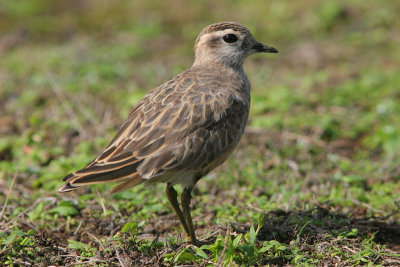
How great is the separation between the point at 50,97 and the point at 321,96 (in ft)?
Answer: 15.2

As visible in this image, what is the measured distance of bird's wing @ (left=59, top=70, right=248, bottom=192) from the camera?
4.85 m

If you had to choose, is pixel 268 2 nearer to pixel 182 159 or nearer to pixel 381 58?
pixel 381 58

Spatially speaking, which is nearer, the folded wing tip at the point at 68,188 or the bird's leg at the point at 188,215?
the folded wing tip at the point at 68,188

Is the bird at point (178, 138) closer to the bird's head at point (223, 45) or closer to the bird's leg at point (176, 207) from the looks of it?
the bird's leg at point (176, 207)

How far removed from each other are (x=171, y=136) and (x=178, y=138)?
7 centimetres

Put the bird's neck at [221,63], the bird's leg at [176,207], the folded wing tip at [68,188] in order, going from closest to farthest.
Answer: the folded wing tip at [68,188] → the bird's leg at [176,207] → the bird's neck at [221,63]

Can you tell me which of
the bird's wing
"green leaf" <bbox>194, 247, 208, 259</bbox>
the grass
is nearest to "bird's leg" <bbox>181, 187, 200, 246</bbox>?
the grass

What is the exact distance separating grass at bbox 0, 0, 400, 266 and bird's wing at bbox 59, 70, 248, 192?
1.84 feet

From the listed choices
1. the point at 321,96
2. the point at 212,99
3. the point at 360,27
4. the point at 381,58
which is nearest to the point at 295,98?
the point at 321,96

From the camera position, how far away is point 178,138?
4.99 meters

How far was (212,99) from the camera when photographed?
5.28m

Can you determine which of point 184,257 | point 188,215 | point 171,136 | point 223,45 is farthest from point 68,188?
point 223,45

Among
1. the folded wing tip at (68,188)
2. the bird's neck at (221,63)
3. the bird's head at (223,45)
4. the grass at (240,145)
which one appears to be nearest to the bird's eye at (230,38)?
the bird's head at (223,45)

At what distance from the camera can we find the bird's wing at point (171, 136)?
485 centimetres
